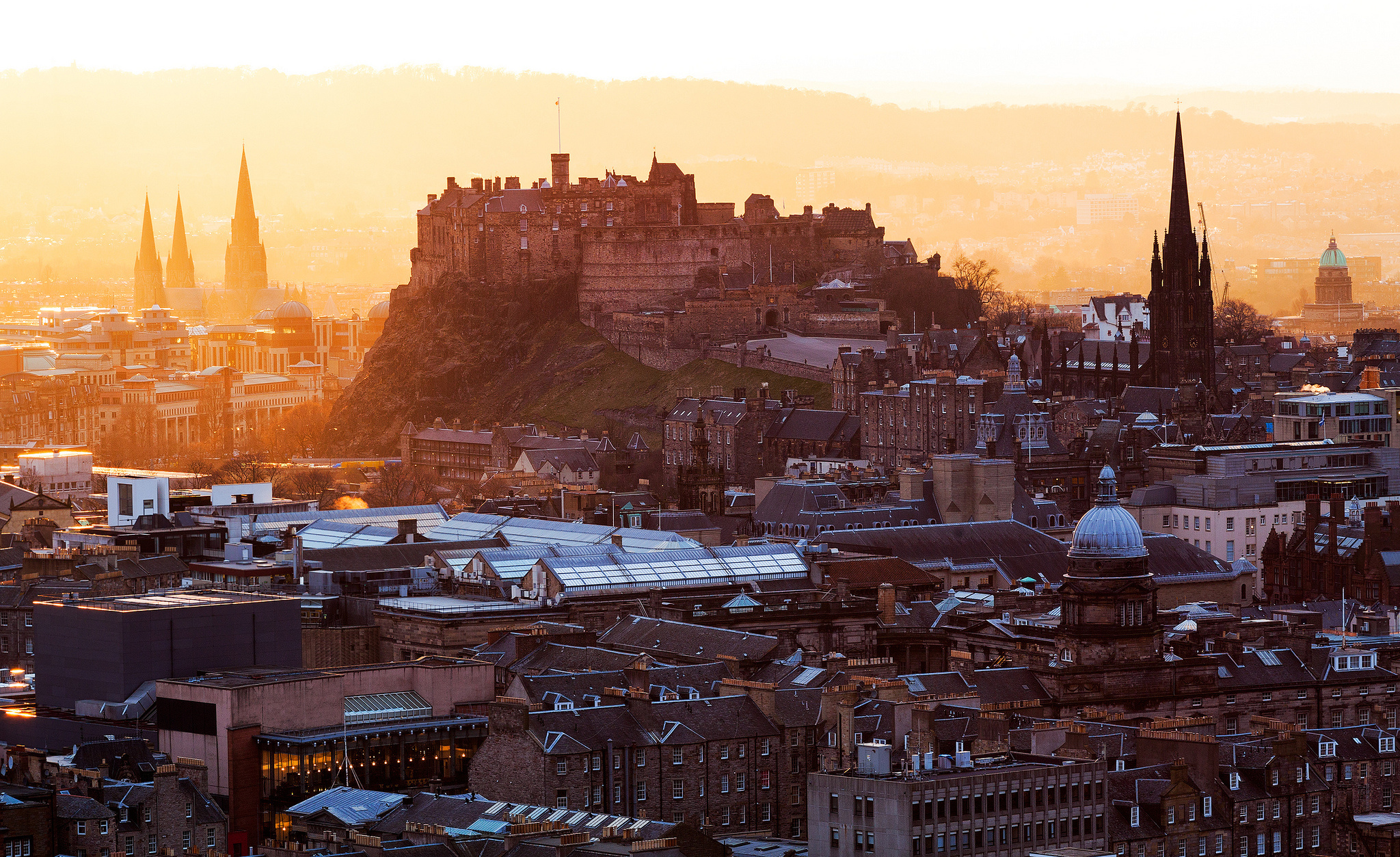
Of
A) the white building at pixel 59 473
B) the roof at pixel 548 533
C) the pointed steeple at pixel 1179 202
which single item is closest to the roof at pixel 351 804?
the roof at pixel 548 533

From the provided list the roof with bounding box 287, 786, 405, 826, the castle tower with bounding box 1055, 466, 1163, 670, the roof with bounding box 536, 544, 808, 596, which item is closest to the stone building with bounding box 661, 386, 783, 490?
the roof with bounding box 536, 544, 808, 596

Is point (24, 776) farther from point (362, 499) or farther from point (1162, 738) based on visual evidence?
point (362, 499)

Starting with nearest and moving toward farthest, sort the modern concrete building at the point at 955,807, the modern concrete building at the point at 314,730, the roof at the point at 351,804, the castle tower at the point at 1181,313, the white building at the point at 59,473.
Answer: the modern concrete building at the point at 955,807 < the roof at the point at 351,804 < the modern concrete building at the point at 314,730 < the castle tower at the point at 1181,313 < the white building at the point at 59,473

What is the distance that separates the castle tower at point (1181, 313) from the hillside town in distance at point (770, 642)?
252 inches

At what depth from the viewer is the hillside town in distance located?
70312mm

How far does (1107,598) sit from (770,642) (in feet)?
33.9

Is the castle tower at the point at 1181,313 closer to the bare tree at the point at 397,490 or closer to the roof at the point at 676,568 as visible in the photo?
the bare tree at the point at 397,490

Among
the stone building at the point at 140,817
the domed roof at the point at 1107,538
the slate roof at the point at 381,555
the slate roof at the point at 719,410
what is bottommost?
the stone building at the point at 140,817

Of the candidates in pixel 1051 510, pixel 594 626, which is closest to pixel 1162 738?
pixel 594 626

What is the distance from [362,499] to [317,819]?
292 feet

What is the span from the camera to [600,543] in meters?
109

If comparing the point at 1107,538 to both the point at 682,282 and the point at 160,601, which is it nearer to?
the point at 160,601

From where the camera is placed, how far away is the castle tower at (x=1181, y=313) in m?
171

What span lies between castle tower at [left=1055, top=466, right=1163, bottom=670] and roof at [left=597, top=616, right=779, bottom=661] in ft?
30.2
